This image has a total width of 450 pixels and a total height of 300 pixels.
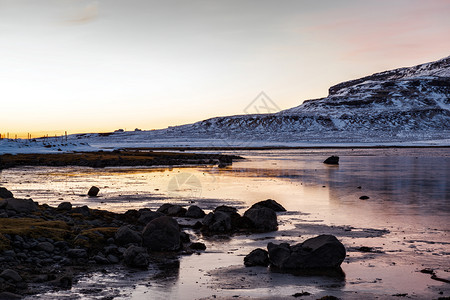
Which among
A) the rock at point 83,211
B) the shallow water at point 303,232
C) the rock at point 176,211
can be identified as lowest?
the shallow water at point 303,232

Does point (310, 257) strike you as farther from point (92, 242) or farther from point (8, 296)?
point (8, 296)

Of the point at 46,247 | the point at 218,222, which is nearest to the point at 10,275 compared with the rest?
the point at 46,247

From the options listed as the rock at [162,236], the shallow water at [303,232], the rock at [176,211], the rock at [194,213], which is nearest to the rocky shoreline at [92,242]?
the rock at [162,236]

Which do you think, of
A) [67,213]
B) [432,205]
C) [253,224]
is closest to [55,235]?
[67,213]

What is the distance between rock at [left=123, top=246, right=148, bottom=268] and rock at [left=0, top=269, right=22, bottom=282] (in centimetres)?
303

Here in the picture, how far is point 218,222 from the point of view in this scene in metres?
18.6

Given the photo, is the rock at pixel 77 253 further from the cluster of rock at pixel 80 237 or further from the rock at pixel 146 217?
the rock at pixel 146 217

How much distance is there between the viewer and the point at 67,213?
2017 centimetres

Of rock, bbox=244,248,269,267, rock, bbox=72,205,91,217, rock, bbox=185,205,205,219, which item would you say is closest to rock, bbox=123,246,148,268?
rock, bbox=244,248,269,267

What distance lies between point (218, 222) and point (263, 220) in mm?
1862

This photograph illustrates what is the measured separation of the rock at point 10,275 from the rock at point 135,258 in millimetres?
3030

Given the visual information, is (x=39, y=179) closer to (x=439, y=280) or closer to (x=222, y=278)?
(x=222, y=278)

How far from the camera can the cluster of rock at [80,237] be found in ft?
41.4

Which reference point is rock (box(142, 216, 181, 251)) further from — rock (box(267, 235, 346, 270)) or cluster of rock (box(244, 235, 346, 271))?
rock (box(267, 235, 346, 270))
